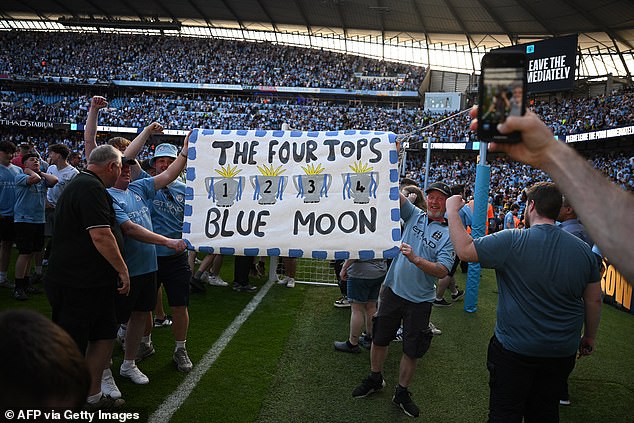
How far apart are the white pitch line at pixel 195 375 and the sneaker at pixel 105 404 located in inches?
12.8

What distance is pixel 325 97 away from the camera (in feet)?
157

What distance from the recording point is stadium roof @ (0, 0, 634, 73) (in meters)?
33.8

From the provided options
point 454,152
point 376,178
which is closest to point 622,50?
point 454,152

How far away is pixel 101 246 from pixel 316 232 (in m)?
1.76

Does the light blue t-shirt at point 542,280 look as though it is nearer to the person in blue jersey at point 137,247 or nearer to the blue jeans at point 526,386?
the blue jeans at point 526,386

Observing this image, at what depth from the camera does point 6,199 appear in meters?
6.82

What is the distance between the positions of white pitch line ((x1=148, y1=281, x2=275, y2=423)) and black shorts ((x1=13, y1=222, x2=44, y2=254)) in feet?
10.5

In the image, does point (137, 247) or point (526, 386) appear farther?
point (137, 247)

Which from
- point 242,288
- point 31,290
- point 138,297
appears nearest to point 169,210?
point 138,297

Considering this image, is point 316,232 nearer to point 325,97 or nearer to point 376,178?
point 376,178

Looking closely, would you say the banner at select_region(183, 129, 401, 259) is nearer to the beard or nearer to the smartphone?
the beard

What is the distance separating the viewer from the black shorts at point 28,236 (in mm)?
6473

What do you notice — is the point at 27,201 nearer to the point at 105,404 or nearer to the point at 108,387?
the point at 108,387

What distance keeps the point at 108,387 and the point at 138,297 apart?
0.76 meters
